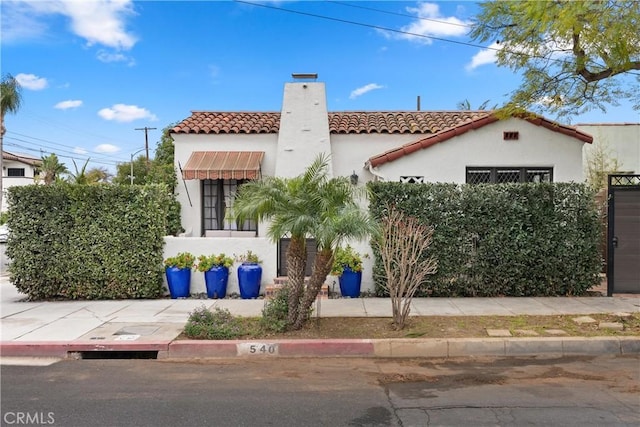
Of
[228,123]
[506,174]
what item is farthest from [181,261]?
[506,174]

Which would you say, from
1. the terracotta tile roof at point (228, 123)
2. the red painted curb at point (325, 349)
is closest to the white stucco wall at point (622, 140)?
the terracotta tile roof at point (228, 123)

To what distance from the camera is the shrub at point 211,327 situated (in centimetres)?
675

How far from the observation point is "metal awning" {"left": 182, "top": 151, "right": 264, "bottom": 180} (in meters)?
12.1

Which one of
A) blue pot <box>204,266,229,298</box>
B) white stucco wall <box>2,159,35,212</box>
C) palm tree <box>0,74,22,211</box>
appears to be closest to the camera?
blue pot <box>204,266,229,298</box>

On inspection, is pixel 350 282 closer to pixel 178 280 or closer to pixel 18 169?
pixel 178 280

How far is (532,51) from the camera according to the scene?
27.1ft

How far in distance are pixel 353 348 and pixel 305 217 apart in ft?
6.66

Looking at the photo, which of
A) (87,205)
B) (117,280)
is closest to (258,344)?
(117,280)

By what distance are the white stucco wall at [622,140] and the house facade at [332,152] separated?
5321mm

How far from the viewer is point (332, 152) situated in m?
12.7

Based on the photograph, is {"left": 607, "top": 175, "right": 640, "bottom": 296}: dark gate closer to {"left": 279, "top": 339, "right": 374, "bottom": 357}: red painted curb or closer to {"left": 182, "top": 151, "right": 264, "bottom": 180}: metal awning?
{"left": 279, "top": 339, "right": 374, "bottom": 357}: red painted curb

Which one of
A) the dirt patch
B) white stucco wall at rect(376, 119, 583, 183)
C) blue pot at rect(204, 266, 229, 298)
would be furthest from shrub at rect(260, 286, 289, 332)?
white stucco wall at rect(376, 119, 583, 183)

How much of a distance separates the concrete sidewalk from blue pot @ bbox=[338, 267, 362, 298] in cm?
33

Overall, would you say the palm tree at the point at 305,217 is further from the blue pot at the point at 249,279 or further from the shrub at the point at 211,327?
the blue pot at the point at 249,279
